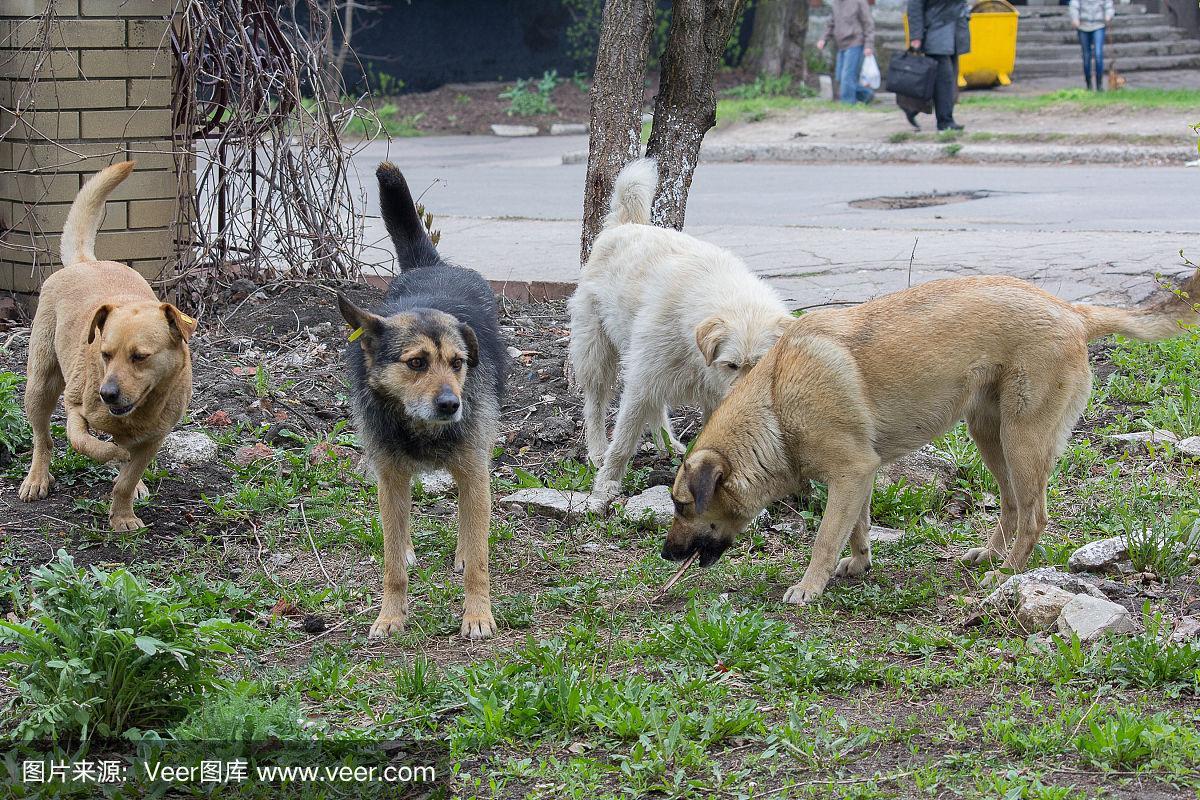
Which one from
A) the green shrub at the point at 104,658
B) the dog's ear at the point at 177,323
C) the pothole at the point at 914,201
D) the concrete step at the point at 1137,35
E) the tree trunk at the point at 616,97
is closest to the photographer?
the green shrub at the point at 104,658

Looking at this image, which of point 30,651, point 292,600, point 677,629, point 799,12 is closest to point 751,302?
point 677,629

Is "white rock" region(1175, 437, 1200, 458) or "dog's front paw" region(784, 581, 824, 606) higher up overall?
"white rock" region(1175, 437, 1200, 458)

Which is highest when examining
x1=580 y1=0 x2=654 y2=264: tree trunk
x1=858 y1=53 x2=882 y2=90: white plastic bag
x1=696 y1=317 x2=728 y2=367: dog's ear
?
x1=858 y1=53 x2=882 y2=90: white plastic bag

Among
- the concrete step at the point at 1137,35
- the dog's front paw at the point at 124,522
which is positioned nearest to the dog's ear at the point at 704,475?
the dog's front paw at the point at 124,522

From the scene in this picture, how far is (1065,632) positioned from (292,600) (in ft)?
9.13

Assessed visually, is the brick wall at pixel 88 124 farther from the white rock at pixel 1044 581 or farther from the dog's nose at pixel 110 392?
the white rock at pixel 1044 581

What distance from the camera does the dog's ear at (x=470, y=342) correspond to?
4438 mm

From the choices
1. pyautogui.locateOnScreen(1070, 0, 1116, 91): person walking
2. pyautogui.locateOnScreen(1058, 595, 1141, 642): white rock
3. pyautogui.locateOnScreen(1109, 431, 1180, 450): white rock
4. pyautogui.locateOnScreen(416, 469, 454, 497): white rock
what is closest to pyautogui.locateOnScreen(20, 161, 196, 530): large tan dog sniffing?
pyautogui.locateOnScreen(416, 469, 454, 497): white rock

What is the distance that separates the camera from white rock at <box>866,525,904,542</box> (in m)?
5.12

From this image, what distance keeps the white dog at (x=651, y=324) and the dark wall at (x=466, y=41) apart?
20.5 m

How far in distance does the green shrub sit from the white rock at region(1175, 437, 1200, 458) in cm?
413

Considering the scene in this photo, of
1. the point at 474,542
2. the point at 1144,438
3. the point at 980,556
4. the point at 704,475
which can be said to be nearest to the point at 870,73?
the point at 1144,438

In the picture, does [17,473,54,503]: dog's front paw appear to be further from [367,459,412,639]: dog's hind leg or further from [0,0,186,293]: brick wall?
[0,0,186,293]: brick wall

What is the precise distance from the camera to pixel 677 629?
4.07 m
